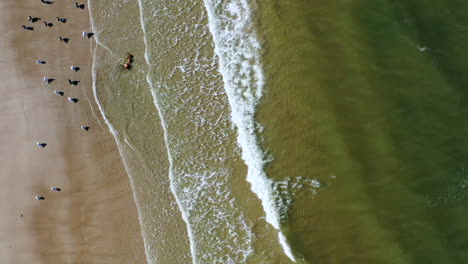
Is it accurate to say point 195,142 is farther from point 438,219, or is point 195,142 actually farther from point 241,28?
point 438,219

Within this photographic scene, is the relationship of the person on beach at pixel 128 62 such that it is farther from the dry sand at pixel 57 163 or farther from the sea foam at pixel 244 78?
the sea foam at pixel 244 78

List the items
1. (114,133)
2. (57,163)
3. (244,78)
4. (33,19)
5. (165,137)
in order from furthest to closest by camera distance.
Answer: (33,19) < (57,163) < (114,133) < (165,137) < (244,78)

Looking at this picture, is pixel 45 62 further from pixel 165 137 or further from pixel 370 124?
pixel 370 124

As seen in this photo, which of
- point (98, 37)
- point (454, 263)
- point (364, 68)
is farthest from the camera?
point (98, 37)

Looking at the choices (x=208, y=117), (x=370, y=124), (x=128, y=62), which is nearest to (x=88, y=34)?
(x=128, y=62)

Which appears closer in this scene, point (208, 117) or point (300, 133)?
point (300, 133)

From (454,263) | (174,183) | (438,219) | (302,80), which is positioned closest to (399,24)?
(302,80)
